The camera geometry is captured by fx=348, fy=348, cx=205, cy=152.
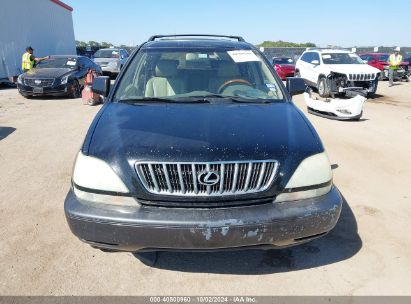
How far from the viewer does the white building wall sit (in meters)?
16.0

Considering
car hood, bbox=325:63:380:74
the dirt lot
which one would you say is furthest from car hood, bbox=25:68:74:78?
car hood, bbox=325:63:380:74

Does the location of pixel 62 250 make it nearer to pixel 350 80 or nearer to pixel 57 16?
pixel 350 80

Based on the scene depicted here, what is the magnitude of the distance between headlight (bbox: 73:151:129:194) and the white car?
9.41 metres

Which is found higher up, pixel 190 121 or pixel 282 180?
pixel 190 121

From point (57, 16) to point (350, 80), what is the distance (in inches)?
849

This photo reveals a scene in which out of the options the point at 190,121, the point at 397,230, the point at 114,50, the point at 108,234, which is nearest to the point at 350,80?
the point at 397,230

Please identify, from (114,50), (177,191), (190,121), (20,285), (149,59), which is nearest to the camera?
(177,191)

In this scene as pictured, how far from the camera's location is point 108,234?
7.21ft

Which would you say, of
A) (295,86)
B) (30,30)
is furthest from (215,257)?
(30,30)

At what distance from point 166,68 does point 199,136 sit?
1467 millimetres

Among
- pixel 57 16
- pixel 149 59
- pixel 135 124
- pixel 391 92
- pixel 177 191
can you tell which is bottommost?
pixel 391 92

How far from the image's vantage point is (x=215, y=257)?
2.80 metres

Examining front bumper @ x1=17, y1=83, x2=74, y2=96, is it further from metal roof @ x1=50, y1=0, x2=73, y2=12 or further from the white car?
metal roof @ x1=50, y1=0, x2=73, y2=12

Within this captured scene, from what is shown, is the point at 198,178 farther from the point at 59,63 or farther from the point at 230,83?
the point at 59,63
